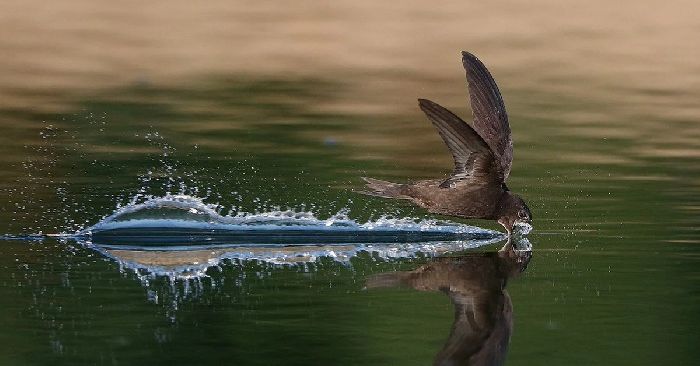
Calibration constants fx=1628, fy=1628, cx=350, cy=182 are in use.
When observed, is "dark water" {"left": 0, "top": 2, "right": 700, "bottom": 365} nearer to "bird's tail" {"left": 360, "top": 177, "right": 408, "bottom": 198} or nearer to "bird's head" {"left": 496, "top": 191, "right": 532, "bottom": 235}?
"bird's head" {"left": 496, "top": 191, "right": 532, "bottom": 235}

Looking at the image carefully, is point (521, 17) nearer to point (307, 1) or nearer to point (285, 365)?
point (307, 1)

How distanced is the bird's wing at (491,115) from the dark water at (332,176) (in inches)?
21.2

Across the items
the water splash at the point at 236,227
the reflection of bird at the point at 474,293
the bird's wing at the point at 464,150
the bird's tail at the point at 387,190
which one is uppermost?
the bird's wing at the point at 464,150

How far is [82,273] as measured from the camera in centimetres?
849

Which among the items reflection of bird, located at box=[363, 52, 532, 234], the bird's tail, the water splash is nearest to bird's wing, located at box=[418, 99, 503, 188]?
reflection of bird, located at box=[363, 52, 532, 234]

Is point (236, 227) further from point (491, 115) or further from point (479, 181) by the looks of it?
point (491, 115)

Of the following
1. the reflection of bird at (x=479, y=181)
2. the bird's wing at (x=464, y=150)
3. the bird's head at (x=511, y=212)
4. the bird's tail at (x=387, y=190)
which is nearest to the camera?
the bird's wing at (x=464, y=150)

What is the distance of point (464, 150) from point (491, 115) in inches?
34.6

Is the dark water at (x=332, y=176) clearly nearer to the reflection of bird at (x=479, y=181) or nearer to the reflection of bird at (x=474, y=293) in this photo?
the reflection of bird at (x=474, y=293)

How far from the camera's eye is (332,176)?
12.0 meters

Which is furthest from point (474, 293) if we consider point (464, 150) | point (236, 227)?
point (236, 227)

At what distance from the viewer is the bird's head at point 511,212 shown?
10.2m

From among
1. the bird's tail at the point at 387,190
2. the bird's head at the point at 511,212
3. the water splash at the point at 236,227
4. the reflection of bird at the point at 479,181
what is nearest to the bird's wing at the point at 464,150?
the reflection of bird at the point at 479,181

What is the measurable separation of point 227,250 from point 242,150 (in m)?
3.76
